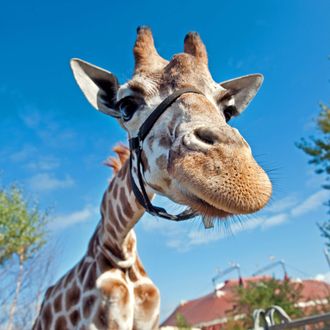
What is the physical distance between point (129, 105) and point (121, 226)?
1.14 m

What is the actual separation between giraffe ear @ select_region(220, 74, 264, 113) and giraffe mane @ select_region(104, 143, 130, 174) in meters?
1.46

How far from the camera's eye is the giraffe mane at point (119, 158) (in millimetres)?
4191

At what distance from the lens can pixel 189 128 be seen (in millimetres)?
1871

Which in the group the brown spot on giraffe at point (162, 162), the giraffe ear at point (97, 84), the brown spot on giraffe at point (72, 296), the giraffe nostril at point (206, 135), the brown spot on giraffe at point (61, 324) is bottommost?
the brown spot on giraffe at point (61, 324)

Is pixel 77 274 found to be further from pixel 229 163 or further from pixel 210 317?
pixel 210 317

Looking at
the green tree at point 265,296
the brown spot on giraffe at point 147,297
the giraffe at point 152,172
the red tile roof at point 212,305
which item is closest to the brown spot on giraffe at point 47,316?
the giraffe at point 152,172

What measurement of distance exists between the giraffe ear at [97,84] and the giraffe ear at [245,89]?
4.00 feet

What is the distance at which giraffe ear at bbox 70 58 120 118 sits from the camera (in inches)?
124

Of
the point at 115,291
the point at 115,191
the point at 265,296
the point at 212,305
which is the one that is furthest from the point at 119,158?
the point at 212,305

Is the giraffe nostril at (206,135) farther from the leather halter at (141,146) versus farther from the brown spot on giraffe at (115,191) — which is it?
the brown spot on giraffe at (115,191)

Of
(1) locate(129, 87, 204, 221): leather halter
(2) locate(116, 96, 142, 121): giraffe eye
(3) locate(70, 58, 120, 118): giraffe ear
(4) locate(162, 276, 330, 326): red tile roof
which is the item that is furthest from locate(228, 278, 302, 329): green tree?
(2) locate(116, 96, 142, 121): giraffe eye

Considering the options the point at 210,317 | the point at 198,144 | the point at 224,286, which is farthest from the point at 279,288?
the point at 198,144

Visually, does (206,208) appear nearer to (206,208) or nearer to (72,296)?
(206,208)

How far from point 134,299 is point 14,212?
1384 centimetres
